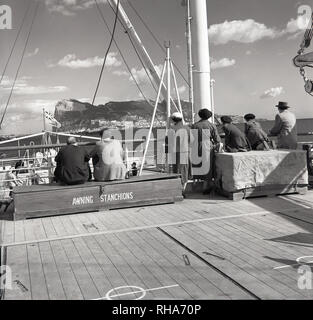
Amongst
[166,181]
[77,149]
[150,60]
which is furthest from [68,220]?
[150,60]

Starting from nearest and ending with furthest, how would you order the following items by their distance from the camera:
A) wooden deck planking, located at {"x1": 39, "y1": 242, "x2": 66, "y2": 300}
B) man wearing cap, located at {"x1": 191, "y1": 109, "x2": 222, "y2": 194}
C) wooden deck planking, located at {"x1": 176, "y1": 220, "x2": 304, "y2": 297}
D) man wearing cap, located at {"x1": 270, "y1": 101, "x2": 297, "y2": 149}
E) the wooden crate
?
wooden deck planking, located at {"x1": 39, "y1": 242, "x2": 66, "y2": 300}, wooden deck planking, located at {"x1": 176, "y1": 220, "x2": 304, "y2": 297}, the wooden crate, man wearing cap, located at {"x1": 191, "y1": 109, "x2": 222, "y2": 194}, man wearing cap, located at {"x1": 270, "y1": 101, "x2": 297, "y2": 149}

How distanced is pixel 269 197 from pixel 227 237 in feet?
9.09

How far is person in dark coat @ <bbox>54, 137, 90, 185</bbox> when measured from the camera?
7.32 meters

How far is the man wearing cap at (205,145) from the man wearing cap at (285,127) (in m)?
1.58

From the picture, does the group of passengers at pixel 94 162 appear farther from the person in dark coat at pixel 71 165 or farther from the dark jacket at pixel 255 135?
the dark jacket at pixel 255 135

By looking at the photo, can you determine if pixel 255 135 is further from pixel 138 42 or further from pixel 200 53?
pixel 138 42

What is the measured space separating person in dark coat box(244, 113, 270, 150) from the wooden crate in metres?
2.03

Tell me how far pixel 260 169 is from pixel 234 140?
2.87ft

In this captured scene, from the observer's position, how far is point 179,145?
8531 millimetres

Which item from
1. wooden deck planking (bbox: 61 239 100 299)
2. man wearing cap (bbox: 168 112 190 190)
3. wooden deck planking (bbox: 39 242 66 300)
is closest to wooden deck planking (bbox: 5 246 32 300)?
wooden deck planking (bbox: 39 242 66 300)

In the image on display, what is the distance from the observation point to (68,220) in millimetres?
6809

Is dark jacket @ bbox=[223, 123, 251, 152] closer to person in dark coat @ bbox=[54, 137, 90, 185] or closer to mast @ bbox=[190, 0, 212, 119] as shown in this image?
mast @ bbox=[190, 0, 212, 119]
